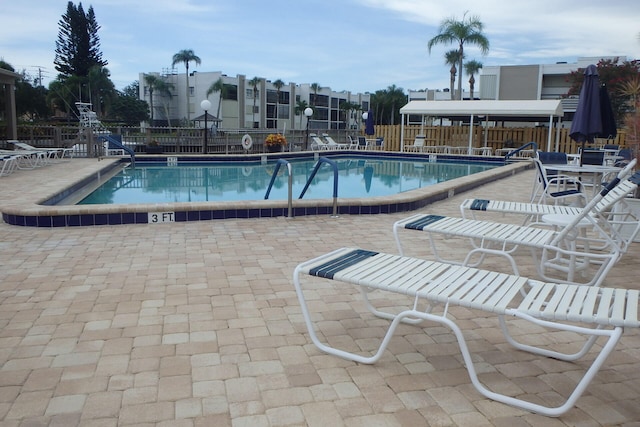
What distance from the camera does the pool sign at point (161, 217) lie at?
5402mm

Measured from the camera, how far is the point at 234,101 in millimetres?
54375

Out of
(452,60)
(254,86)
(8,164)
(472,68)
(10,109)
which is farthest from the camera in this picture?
(254,86)

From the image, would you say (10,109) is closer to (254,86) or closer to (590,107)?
(590,107)

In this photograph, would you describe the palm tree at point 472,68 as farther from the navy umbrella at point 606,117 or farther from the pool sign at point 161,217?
the pool sign at point 161,217

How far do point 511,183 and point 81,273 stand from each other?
29.9 feet

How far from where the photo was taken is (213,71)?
52594 millimetres

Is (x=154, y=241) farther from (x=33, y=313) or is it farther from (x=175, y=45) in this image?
(x=175, y=45)

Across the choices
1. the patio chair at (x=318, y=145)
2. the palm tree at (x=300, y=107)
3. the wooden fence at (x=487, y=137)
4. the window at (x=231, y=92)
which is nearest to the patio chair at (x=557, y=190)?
the wooden fence at (x=487, y=137)

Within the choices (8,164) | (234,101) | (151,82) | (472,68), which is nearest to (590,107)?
(8,164)

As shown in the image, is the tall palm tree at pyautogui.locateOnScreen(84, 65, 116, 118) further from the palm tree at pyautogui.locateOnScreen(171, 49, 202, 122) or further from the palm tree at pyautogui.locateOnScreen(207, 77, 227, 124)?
the palm tree at pyautogui.locateOnScreen(207, 77, 227, 124)

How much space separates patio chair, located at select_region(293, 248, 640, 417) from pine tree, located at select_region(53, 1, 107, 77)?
48956mm

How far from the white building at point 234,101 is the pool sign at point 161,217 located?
4465 centimetres

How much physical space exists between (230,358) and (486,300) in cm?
114

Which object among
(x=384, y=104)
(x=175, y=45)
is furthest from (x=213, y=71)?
(x=384, y=104)
